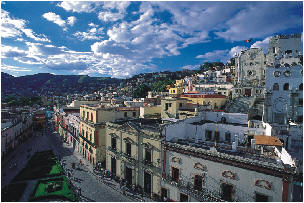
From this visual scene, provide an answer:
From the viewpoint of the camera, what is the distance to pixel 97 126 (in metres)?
28.9

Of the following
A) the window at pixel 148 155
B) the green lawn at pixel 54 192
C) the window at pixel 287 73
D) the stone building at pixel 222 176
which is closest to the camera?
the stone building at pixel 222 176

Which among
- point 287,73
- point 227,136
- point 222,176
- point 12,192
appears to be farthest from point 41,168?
point 287,73

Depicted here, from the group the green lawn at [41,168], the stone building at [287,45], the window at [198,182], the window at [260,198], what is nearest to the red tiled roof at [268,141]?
the window at [260,198]

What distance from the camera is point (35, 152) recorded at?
37406mm

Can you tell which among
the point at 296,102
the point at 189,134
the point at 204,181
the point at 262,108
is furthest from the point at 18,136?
the point at 296,102

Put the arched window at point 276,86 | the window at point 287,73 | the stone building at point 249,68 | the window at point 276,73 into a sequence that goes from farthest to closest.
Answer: the stone building at point 249,68 < the arched window at point 276,86 < the window at point 276,73 < the window at point 287,73

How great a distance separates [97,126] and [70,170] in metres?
7.82

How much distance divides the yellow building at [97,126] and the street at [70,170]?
7.41ft

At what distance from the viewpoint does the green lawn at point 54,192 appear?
21.3 metres

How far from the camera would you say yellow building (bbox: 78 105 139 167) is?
96.1ft

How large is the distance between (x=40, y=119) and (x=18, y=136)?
1819cm

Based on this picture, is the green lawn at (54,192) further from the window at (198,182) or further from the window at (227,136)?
the window at (227,136)

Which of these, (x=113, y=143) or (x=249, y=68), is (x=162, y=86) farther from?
(x=113, y=143)

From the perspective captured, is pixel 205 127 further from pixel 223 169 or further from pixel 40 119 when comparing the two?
pixel 40 119
